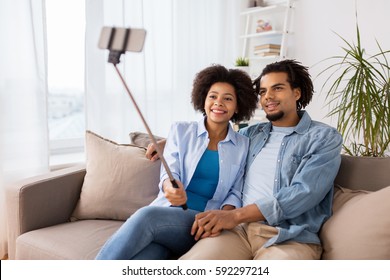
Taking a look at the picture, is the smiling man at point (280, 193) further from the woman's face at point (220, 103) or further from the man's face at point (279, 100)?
the woman's face at point (220, 103)

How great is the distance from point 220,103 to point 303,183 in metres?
0.48

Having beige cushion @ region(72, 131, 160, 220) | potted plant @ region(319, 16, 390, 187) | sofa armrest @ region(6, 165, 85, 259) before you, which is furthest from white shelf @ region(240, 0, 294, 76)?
sofa armrest @ region(6, 165, 85, 259)

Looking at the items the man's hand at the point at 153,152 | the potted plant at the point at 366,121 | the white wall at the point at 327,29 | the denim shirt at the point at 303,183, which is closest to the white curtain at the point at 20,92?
the man's hand at the point at 153,152

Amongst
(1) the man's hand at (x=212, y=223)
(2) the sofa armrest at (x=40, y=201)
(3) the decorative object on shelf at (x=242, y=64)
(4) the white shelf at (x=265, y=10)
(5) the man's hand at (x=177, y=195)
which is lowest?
(2) the sofa armrest at (x=40, y=201)

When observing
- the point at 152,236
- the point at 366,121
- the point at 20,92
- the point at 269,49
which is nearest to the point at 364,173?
the point at 366,121

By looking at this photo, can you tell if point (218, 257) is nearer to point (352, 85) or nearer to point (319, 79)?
point (352, 85)

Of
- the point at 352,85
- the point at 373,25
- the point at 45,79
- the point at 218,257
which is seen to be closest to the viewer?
the point at 218,257

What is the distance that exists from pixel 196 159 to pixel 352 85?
118 cm

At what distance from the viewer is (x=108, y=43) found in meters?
0.82

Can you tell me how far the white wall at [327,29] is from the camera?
2.79 metres

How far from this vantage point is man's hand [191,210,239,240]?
135 cm

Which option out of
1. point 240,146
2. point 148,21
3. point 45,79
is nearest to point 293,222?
point 240,146

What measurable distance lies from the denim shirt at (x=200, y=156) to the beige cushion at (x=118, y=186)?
0.23 meters

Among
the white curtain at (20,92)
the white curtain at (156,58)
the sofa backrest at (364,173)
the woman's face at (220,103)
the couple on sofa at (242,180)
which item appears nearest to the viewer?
the couple on sofa at (242,180)
